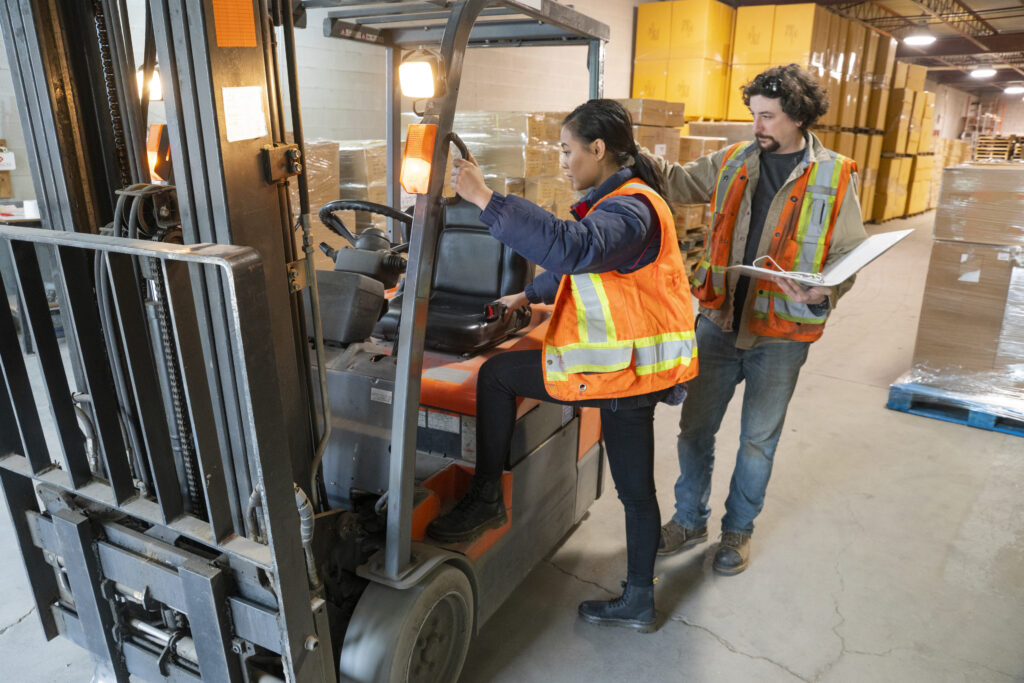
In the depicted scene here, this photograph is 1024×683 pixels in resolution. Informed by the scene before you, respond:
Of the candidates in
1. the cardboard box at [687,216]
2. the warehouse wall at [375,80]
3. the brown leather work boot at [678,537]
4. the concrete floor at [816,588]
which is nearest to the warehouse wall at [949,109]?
the warehouse wall at [375,80]

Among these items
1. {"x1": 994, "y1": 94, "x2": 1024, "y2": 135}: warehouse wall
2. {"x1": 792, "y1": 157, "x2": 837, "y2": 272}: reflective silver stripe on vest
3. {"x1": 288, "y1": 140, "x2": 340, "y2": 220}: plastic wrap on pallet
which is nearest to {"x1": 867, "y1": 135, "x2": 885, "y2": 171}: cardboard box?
{"x1": 288, "y1": 140, "x2": 340, "y2": 220}: plastic wrap on pallet

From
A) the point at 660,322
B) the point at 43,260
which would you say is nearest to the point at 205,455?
the point at 660,322

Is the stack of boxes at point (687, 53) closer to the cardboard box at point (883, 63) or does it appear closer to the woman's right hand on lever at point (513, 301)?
the cardboard box at point (883, 63)

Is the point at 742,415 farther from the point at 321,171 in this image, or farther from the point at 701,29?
the point at 701,29

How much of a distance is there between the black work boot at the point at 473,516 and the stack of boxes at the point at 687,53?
27.8 feet

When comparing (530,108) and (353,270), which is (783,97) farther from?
(530,108)

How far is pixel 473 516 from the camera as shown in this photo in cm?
222

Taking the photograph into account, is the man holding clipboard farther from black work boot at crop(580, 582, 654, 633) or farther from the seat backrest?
the seat backrest

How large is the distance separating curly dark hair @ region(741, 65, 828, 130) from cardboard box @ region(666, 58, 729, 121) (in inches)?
290

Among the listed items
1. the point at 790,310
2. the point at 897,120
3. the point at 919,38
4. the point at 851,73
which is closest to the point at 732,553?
the point at 790,310

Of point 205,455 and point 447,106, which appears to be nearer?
point 205,455

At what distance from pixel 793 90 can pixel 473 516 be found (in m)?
1.88

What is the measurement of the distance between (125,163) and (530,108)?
7545 millimetres

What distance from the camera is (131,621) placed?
1902 mm
